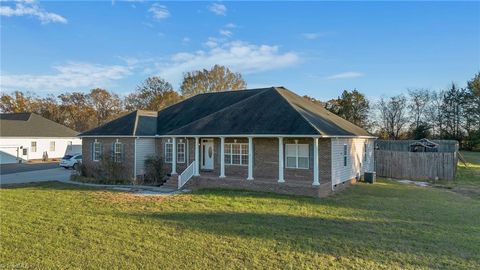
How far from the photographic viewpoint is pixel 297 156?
1644 cm

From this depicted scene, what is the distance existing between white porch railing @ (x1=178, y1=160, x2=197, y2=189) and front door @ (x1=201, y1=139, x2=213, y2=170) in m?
1.58

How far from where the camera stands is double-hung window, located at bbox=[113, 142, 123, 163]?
20.5 meters

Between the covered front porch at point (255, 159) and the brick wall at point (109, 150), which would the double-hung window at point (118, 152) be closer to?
the brick wall at point (109, 150)

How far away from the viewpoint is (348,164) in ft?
60.0

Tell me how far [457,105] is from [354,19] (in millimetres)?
39889

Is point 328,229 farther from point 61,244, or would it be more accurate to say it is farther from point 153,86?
point 153,86

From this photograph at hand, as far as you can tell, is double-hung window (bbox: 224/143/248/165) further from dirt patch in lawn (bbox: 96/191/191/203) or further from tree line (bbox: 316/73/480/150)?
tree line (bbox: 316/73/480/150)

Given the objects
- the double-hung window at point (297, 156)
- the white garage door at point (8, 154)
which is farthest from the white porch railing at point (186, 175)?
the white garage door at point (8, 154)

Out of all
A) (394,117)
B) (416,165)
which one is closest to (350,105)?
(394,117)

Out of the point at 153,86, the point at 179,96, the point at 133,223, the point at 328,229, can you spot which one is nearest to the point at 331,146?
the point at 328,229

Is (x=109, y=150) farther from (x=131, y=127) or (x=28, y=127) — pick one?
(x=28, y=127)

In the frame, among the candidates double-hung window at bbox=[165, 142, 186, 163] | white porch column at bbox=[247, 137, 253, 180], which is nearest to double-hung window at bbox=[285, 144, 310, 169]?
white porch column at bbox=[247, 137, 253, 180]

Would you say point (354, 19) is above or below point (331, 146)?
above

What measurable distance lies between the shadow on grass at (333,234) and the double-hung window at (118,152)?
10.6 m
